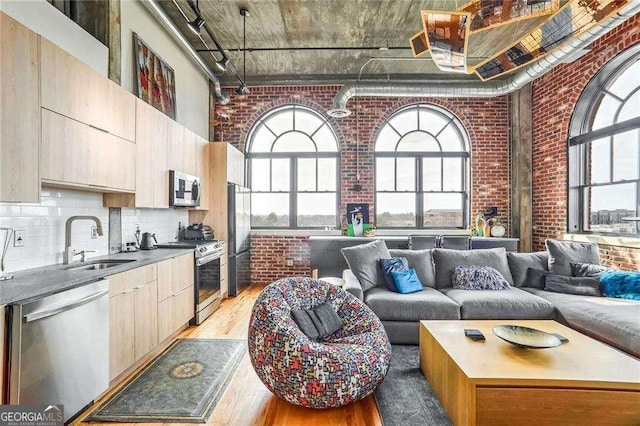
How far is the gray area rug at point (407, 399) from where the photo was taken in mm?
2066

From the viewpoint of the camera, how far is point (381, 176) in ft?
19.7

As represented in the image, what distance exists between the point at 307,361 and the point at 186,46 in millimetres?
4235

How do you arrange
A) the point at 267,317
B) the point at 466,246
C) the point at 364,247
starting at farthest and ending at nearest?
the point at 466,246, the point at 364,247, the point at 267,317

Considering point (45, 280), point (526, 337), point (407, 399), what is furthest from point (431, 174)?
point (45, 280)

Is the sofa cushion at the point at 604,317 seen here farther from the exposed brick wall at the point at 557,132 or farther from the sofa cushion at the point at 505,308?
the exposed brick wall at the point at 557,132

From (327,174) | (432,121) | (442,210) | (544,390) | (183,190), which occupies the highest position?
(432,121)

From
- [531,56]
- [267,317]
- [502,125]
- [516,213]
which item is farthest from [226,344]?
[502,125]

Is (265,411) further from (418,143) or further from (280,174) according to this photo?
(418,143)

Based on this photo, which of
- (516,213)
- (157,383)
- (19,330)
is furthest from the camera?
(516,213)

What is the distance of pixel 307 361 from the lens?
2000 mm

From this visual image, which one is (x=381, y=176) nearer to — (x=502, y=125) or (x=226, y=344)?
(x=502, y=125)

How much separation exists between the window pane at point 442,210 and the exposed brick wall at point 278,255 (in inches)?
89.6

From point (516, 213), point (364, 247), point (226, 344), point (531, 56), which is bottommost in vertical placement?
point (226, 344)

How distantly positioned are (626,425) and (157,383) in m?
2.95
